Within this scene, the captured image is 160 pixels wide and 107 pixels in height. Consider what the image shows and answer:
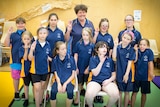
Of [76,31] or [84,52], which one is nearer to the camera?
[84,52]

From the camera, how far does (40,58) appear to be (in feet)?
11.7

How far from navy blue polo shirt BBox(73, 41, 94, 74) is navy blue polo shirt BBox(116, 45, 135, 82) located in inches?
17.1

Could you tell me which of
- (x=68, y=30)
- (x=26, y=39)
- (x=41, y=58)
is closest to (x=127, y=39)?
(x=68, y=30)

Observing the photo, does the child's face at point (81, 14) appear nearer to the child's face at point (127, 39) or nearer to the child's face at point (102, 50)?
the child's face at point (102, 50)

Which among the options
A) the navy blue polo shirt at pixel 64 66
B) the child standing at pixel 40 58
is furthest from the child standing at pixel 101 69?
the child standing at pixel 40 58

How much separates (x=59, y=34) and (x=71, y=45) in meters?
0.28

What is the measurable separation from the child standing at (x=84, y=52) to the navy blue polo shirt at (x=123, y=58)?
435 mm

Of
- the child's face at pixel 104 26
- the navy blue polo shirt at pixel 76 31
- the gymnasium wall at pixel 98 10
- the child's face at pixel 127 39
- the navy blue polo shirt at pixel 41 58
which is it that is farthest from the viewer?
the gymnasium wall at pixel 98 10

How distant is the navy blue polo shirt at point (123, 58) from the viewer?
3.49 meters

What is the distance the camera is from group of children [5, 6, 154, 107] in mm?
3490

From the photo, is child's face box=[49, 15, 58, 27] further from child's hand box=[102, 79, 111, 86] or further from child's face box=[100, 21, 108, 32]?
child's hand box=[102, 79, 111, 86]

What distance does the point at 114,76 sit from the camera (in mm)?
3578

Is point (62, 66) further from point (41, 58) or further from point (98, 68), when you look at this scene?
point (98, 68)

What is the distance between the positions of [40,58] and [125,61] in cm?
120
